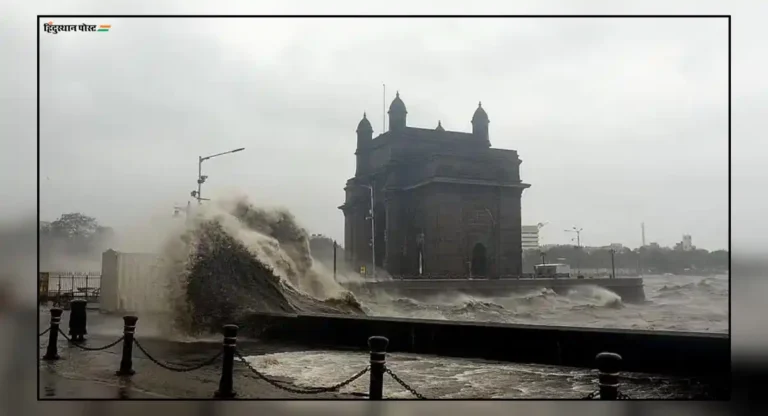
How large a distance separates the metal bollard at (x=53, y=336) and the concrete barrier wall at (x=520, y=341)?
3.36 ft

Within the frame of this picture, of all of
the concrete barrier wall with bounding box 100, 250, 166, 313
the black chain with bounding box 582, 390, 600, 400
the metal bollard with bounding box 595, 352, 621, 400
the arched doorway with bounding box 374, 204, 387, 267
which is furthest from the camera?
the arched doorway with bounding box 374, 204, 387, 267

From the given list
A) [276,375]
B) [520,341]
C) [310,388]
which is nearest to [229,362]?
[276,375]

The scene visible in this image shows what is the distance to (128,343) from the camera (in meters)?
3.58

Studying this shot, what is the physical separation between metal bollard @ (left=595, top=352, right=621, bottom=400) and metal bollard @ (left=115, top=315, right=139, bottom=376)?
252 centimetres

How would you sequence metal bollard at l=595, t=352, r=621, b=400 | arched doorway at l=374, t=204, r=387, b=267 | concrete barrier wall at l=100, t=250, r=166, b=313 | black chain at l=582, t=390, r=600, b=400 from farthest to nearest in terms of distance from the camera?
arched doorway at l=374, t=204, r=387, b=267, concrete barrier wall at l=100, t=250, r=166, b=313, black chain at l=582, t=390, r=600, b=400, metal bollard at l=595, t=352, r=621, b=400

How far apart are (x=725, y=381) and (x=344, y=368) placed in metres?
2.05

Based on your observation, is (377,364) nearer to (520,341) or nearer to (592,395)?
(520,341)

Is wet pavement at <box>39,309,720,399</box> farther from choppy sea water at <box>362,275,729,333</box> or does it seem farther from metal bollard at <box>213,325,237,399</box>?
choppy sea water at <box>362,275,729,333</box>

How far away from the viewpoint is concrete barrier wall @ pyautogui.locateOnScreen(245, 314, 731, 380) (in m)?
3.36

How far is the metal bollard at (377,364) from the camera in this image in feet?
11.3

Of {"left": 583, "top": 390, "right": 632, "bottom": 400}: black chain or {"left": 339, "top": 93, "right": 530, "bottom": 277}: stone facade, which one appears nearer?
{"left": 583, "top": 390, "right": 632, "bottom": 400}: black chain

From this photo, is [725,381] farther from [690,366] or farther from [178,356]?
[178,356]

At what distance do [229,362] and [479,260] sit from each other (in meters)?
1.51
